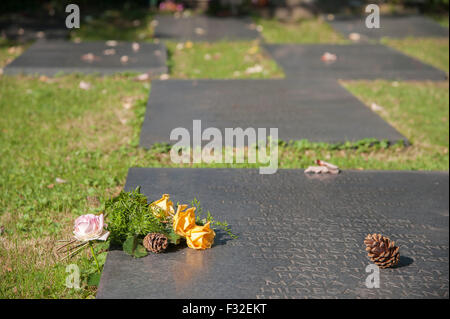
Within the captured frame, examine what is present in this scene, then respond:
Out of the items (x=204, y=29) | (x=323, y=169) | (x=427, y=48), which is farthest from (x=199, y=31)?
(x=323, y=169)

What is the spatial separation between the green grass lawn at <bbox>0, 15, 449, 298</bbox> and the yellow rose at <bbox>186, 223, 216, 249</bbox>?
55 centimetres

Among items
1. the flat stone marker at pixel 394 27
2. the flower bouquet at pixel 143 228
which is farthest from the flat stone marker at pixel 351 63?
the flower bouquet at pixel 143 228

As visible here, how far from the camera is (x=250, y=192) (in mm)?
3545

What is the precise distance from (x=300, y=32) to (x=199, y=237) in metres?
6.98

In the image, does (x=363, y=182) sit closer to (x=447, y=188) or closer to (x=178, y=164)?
(x=447, y=188)

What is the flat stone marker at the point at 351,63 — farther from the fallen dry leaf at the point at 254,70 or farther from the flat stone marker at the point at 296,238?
the flat stone marker at the point at 296,238

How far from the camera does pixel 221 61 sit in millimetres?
7281

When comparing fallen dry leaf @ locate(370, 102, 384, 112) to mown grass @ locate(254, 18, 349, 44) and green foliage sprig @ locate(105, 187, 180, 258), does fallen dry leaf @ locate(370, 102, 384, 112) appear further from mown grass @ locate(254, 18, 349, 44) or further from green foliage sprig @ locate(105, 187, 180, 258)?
green foliage sprig @ locate(105, 187, 180, 258)

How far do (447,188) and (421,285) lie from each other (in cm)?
137

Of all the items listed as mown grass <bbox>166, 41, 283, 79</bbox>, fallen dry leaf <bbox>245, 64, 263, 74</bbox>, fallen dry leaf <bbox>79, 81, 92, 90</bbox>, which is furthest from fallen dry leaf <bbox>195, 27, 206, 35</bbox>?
fallen dry leaf <bbox>79, 81, 92, 90</bbox>

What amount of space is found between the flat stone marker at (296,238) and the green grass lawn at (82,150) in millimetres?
424

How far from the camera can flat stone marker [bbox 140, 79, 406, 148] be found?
185 inches

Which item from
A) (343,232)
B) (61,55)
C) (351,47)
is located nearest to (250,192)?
(343,232)

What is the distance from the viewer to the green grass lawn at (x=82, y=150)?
3076 millimetres
